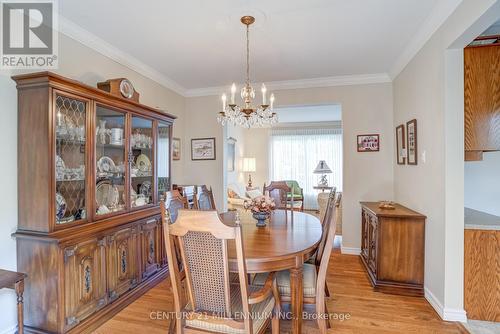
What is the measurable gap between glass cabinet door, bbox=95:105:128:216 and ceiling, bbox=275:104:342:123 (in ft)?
12.7

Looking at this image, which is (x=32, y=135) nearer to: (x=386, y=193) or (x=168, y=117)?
(x=168, y=117)

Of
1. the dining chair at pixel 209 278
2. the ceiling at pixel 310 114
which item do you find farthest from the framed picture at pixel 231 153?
the dining chair at pixel 209 278

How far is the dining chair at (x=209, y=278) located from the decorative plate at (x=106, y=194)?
4.10 feet

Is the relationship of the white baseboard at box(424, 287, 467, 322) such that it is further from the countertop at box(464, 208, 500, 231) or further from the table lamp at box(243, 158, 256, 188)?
the table lamp at box(243, 158, 256, 188)

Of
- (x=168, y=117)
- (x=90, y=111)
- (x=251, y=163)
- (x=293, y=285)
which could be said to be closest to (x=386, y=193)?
(x=293, y=285)

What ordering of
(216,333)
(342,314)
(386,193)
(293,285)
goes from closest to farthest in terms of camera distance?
1. (216,333)
2. (293,285)
3. (342,314)
4. (386,193)

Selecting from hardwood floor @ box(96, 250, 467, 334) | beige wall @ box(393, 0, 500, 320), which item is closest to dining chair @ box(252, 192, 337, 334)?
hardwood floor @ box(96, 250, 467, 334)

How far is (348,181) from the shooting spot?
157 inches

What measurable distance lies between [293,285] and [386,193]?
8.78ft

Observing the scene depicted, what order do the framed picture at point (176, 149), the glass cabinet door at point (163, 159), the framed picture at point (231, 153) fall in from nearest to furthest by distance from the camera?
the glass cabinet door at point (163, 159)
the framed picture at point (176, 149)
the framed picture at point (231, 153)

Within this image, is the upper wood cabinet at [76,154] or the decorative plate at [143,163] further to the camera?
the decorative plate at [143,163]

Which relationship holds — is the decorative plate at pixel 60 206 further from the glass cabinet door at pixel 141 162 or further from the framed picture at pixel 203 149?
the framed picture at pixel 203 149

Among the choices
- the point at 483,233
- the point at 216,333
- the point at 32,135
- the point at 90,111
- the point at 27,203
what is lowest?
the point at 216,333

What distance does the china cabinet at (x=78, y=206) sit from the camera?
1.92 m
